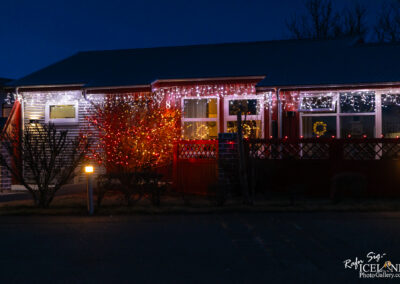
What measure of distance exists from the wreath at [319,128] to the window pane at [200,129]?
11.1 feet

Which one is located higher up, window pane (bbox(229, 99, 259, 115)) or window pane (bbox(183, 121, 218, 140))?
window pane (bbox(229, 99, 259, 115))

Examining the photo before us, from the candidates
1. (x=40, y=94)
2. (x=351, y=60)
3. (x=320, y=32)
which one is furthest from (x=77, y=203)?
(x=320, y=32)

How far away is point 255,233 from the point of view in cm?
783

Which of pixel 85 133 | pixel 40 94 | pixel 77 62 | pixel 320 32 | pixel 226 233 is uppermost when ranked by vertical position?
pixel 320 32

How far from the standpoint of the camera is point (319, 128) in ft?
53.0

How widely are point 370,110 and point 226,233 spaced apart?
372 inches

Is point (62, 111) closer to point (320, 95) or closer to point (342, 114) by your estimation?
point (320, 95)

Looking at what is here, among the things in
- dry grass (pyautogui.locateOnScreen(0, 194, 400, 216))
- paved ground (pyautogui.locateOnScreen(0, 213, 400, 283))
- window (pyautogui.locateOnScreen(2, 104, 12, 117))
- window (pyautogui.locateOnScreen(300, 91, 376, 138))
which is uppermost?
window (pyautogui.locateOnScreen(2, 104, 12, 117))

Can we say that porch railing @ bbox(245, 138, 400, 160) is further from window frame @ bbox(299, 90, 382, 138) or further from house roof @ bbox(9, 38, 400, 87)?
house roof @ bbox(9, 38, 400, 87)

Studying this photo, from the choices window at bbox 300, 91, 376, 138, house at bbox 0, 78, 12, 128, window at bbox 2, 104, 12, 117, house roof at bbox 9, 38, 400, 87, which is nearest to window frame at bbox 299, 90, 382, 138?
window at bbox 300, 91, 376, 138

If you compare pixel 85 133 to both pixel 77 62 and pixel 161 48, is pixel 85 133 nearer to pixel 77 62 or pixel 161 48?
pixel 77 62

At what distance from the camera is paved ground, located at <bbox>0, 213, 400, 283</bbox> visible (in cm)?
539

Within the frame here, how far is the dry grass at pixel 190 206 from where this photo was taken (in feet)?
33.6

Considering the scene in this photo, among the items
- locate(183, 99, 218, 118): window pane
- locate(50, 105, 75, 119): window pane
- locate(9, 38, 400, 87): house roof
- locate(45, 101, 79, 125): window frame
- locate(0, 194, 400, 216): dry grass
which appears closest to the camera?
locate(0, 194, 400, 216): dry grass
